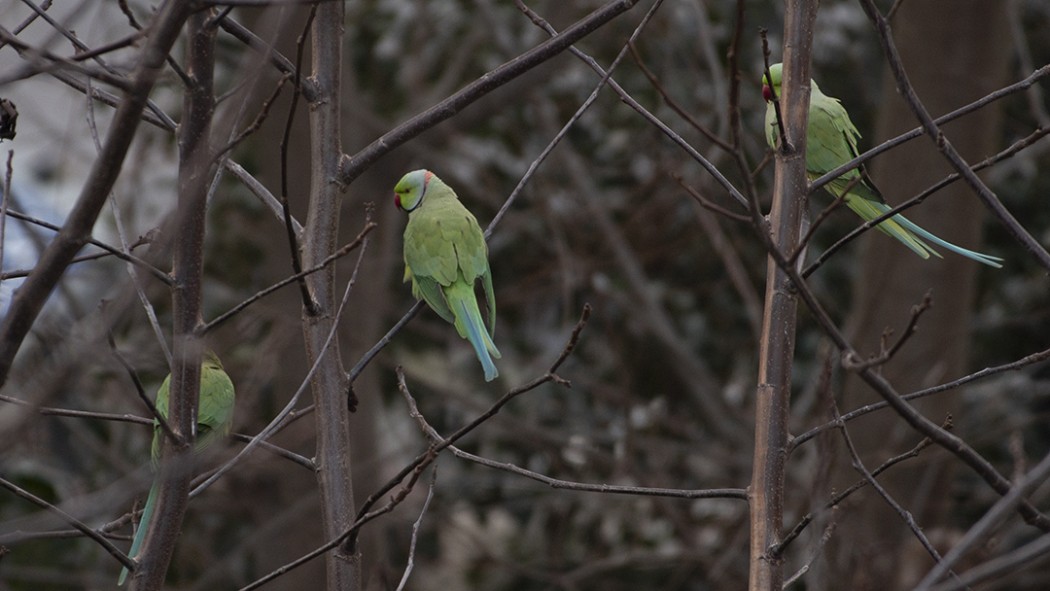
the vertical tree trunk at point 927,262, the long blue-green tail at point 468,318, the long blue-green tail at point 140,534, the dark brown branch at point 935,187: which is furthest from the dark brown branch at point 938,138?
the vertical tree trunk at point 927,262

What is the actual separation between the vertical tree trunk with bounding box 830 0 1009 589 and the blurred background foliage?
0.88 ft

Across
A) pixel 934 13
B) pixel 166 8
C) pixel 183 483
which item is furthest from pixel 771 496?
pixel 934 13

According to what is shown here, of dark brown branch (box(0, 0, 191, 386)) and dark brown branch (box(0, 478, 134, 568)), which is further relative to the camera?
dark brown branch (box(0, 478, 134, 568))

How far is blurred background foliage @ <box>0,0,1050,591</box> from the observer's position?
514 cm

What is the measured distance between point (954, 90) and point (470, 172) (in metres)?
2.49

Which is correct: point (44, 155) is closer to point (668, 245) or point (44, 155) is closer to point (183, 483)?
point (668, 245)

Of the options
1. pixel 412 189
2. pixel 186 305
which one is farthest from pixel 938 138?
pixel 412 189

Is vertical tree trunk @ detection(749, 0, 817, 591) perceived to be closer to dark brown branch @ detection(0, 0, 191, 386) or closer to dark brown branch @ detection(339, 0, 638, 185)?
dark brown branch @ detection(339, 0, 638, 185)

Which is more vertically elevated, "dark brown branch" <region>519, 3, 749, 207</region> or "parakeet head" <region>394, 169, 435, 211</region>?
"parakeet head" <region>394, 169, 435, 211</region>

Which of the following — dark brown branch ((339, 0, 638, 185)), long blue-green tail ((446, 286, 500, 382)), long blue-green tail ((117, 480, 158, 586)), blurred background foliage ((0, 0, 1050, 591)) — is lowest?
long blue-green tail ((117, 480, 158, 586))

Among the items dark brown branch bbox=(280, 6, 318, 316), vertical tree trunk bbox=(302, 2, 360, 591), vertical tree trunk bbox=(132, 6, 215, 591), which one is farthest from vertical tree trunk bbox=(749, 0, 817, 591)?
vertical tree trunk bbox=(132, 6, 215, 591)

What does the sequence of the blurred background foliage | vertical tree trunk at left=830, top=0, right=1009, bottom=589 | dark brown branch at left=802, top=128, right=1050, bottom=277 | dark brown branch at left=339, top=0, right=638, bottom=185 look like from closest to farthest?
1. dark brown branch at left=802, top=128, right=1050, bottom=277
2. dark brown branch at left=339, top=0, right=638, bottom=185
3. vertical tree trunk at left=830, top=0, right=1009, bottom=589
4. the blurred background foliage

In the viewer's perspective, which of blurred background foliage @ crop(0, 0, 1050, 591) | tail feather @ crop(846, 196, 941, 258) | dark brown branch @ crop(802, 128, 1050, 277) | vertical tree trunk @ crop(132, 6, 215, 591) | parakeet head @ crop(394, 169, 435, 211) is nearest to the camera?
vertical tree trunk @ crop(132, 6, 215, 591)

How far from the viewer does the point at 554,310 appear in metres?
6.06
